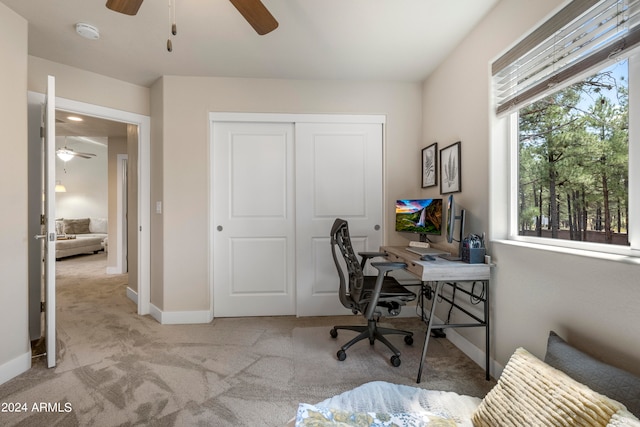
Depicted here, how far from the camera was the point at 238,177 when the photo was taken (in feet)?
9.91

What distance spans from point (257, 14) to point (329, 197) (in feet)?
5.94

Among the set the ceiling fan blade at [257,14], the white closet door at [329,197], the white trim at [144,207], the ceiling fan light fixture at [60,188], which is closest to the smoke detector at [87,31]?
the white trim at [144,207]

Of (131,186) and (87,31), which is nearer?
A: (87,31)

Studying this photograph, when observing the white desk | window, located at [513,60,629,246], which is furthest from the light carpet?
window, located at [513,60,629,246]

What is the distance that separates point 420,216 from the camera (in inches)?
101

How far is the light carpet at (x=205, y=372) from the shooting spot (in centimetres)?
162

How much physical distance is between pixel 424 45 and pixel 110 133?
4806 millimetres

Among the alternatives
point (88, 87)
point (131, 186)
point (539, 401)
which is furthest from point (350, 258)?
point (131, 186)

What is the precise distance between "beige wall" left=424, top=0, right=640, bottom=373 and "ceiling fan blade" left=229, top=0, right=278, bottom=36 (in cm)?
146

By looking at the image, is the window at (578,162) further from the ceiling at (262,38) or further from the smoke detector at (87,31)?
the smoke detector at (87,31)

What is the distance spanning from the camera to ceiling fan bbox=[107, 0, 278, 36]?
4.48 feet

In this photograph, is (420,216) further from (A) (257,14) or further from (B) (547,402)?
(A) (257,14)

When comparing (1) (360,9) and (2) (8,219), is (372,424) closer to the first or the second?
(1) (360,9)

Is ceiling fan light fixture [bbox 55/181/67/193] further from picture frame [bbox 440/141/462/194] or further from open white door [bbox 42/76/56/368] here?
picture frame [bbox 440/141/462/194]
